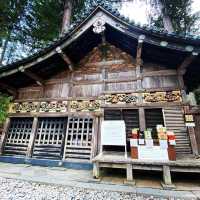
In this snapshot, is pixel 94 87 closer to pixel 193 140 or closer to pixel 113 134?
pixel 113 134

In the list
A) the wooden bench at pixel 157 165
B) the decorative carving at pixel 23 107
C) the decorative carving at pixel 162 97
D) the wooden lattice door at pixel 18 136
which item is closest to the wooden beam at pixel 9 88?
the decorative carving at pixel 23 107

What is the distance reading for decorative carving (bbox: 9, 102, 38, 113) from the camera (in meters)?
6.56

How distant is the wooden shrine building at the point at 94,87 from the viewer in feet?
16.4

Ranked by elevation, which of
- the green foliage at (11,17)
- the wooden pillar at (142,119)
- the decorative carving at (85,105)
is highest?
the green foliage at (11,17)

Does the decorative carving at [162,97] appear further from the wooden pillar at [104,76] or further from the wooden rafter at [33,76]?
the wooden rafter at [33,76]

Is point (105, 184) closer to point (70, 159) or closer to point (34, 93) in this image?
point (70, 159)

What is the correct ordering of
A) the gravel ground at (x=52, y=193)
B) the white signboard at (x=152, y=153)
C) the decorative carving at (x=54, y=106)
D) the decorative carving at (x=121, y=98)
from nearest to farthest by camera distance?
the gravel ground at (x=52, y=193)
the white signboard at (x=152, y=153)
the decorative carving at (x=121, y=98)
the decorative carving at (x=54, y=106)

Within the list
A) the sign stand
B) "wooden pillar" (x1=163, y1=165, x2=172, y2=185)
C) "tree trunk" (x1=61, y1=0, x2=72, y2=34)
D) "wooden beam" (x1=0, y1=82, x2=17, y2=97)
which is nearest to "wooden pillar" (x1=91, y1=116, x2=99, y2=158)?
the sign stand

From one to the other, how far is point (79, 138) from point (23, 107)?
9.83 ft

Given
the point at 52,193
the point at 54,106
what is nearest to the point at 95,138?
the point at 54,106

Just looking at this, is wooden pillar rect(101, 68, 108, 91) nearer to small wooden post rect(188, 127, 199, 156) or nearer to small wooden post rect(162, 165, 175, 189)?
small wooden post rect(188, 127, 199, 156)

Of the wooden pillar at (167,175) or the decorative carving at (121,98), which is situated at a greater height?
the decorative carving at (121,98)

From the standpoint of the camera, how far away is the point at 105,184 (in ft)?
12.4

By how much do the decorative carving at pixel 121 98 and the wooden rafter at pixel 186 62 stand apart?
69.3 inches
